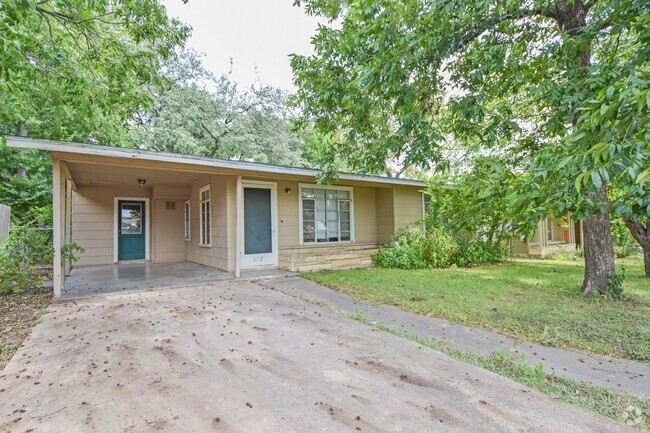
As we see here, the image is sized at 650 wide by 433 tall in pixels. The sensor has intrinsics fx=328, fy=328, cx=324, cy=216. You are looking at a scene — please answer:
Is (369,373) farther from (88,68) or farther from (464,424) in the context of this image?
(88,68)

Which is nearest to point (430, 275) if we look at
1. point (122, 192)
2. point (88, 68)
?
point (88, 68)

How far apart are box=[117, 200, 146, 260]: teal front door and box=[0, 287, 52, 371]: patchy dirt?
3.88m

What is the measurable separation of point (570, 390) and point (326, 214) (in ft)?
23.0

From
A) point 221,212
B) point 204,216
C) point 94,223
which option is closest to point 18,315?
point 221,212

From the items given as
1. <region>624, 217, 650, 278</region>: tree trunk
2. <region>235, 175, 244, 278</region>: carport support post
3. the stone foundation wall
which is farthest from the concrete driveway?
<region>624, 217, 650, 278</region>: tree trunk

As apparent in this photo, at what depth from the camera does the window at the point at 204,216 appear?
27.4 feet

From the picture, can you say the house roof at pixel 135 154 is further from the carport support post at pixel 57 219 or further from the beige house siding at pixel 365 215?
the beige house siding at pixel 365 215

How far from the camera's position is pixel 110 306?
4.62m

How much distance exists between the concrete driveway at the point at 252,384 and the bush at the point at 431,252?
4570 mm

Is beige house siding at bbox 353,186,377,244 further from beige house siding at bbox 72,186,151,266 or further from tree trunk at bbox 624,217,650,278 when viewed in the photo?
beige house siding at bbox 72,186,151,266

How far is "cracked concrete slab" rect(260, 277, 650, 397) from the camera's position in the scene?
250 cm

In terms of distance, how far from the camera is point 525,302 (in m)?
4.73

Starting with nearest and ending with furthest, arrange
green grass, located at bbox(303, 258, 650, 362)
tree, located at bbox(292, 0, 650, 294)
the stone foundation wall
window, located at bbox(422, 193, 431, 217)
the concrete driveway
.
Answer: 1. the concrete driveway
2. green grass, located at bbox(303, 258, 650, 362)
3. tree, located at bbox(292, 0, 650, 294)
4. the stone foundation wall
5. window, located at bbox(422, 193, 431, 217)

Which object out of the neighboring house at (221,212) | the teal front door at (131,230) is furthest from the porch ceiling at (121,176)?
the teal front door at (131,230)
